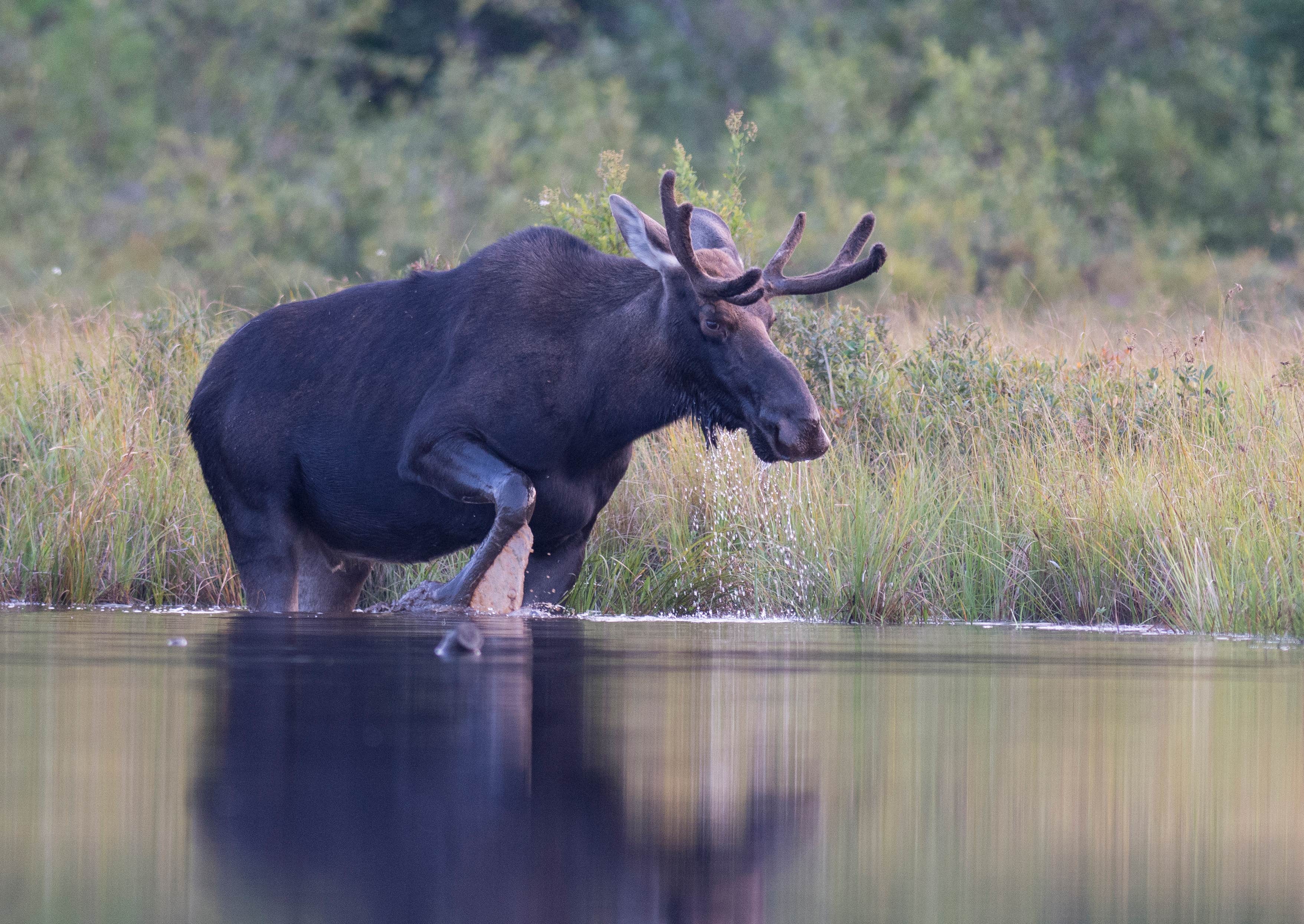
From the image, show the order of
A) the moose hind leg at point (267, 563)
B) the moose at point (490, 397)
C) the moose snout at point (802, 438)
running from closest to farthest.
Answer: the moose snout at point (802, 438), the moose at point (490, 397), the moose hind leg at point (267, 563)

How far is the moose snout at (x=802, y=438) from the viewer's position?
23.1 feet

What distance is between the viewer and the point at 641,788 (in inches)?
146

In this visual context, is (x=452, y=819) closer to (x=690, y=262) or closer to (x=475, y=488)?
(x=475, y=488)

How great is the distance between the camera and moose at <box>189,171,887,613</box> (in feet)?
24.3

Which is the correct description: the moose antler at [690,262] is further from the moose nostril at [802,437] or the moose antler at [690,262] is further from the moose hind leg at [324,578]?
the moose hind leg at [324,578]

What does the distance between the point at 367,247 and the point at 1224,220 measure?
38.4 feet

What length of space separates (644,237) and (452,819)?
15.0ft

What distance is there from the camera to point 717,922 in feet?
8.90

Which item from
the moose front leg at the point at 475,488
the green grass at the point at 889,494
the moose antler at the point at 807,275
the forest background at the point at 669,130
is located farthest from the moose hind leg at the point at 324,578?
the forest background at the point at 669,130

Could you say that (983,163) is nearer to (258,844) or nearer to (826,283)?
(826,283)

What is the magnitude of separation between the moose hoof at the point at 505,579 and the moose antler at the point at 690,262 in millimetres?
1137

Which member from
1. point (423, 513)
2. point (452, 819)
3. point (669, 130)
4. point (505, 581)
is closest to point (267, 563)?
point (423, 513)

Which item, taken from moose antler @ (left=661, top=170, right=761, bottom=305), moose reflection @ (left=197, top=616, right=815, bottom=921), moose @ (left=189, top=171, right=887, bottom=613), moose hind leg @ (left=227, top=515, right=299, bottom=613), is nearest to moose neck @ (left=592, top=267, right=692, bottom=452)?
moose @ (left=189, top=171, right=887, bottom=613)

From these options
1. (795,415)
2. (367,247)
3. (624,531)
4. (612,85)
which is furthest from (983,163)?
(795,415)
